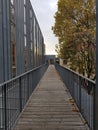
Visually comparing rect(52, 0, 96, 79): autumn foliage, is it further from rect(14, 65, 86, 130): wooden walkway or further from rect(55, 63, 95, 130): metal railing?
rect(55, 63, 95, 130): metal railing

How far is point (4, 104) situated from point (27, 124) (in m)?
1.48

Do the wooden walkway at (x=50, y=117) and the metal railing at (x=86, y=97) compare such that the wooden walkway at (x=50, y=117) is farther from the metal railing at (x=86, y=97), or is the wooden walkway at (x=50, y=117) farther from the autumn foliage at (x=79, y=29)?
the autumn foliage at (x=79, y=29)

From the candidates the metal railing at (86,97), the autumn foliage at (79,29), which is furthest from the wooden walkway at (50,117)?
the autumn foliage at (79,29)

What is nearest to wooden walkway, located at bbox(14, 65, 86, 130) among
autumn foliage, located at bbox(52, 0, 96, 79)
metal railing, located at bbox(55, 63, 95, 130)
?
metal railing, located at bbox(55, 63, 95, 130)

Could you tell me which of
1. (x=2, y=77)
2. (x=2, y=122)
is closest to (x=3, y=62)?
(x=2, y=77)

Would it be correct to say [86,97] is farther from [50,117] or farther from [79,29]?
[79,29]

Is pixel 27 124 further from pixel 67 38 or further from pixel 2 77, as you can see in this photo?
pixel 67 38

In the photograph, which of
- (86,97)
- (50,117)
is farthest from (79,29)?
(86,97)

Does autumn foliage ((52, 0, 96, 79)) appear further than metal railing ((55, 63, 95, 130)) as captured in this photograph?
Yes

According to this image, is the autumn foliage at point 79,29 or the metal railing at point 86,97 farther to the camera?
the autumn foliage at point 79,29

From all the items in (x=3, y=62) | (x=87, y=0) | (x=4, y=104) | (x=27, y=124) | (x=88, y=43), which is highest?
(x=87, y=0)

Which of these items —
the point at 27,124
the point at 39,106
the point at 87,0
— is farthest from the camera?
the point at 87,0

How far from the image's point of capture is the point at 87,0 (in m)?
17.5

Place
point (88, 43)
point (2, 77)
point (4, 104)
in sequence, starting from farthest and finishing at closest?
point (88, 43) → point (2, 77) → point (4, 104)
